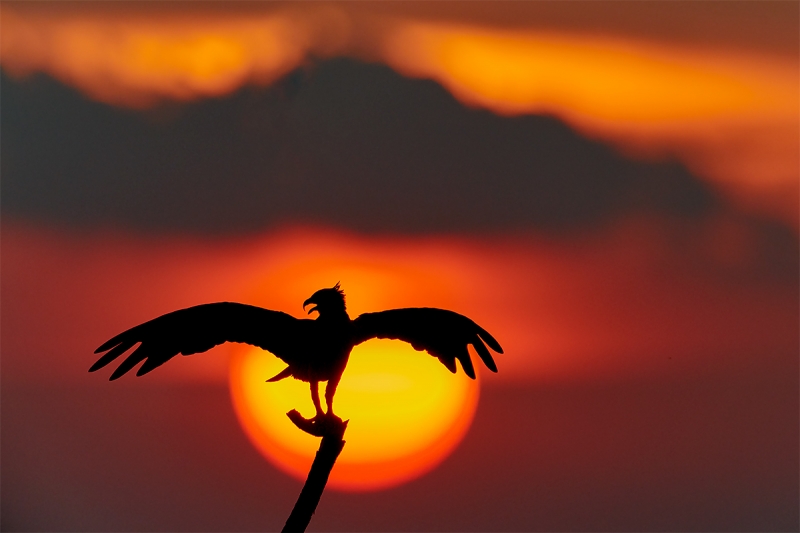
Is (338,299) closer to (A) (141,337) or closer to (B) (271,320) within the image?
(B) (271,320)

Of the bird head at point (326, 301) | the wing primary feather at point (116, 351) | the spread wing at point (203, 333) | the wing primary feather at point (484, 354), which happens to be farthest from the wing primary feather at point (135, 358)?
the wing primary feather at point (484, 354)

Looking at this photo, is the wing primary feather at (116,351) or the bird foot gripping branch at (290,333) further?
the wing primary feather at (116,351)

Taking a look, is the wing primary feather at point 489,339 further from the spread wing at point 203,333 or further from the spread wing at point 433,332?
the spread wing at point 203,333

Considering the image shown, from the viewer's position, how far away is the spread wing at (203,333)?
12.1 m

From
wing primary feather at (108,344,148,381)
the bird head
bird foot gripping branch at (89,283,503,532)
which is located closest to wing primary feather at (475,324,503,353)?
bird foot gripping branch at (89,283,503,532)

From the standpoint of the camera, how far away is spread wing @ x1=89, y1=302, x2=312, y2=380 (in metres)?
12.1

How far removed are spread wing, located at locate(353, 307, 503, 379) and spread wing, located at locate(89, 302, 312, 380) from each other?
887 mm

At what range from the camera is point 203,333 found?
12250 millimetres

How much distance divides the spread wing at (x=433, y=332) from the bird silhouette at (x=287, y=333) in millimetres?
13

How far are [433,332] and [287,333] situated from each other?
199 cm

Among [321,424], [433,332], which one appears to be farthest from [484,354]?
[321,424]

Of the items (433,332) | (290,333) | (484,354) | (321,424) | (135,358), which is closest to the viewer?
(321,424)

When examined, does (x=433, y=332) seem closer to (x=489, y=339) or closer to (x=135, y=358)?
(x=489, y=339)

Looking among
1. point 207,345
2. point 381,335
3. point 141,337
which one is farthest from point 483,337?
point 141,337
